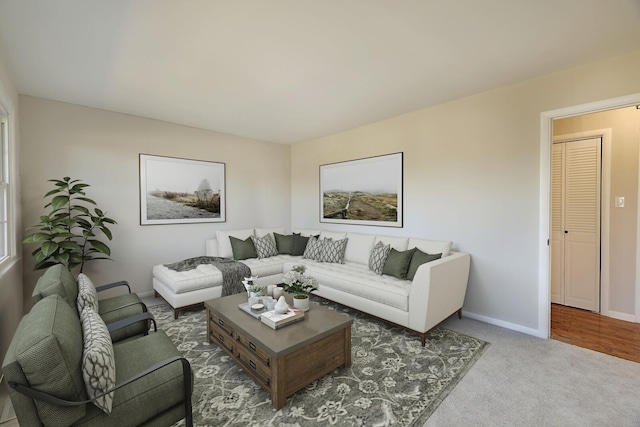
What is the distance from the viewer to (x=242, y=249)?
436 cm

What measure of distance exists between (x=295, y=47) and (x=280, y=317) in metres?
2.18

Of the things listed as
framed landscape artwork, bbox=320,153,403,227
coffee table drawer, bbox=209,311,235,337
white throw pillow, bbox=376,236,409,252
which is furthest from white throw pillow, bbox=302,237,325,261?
coffee table drawer, bbox=209,311,235,337

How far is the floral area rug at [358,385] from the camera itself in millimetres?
1750

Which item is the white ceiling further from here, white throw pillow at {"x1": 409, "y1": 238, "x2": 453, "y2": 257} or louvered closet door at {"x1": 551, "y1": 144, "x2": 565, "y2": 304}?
white throw pillow at {"x1": 409, "y1": 238, "x2": 453, "y2": 257}

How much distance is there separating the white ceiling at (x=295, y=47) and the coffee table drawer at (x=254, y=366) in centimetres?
242

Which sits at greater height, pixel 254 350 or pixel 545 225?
pixel 545 225

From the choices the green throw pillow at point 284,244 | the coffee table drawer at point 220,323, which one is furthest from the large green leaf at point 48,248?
the green throw pillow at point 284,244

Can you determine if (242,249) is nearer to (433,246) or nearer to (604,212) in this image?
(433,246)

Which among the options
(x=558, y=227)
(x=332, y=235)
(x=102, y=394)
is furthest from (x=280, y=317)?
(x=558, y=227)

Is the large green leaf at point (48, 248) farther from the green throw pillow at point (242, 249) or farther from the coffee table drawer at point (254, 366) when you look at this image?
the coffee table drawer at point (254, 366)

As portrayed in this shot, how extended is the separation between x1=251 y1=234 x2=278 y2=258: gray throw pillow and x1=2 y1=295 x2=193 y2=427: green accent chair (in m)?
2.82

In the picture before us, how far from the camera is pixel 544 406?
1.85m

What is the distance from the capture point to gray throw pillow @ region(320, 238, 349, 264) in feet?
13.6

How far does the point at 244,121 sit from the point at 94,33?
2.18 meters
